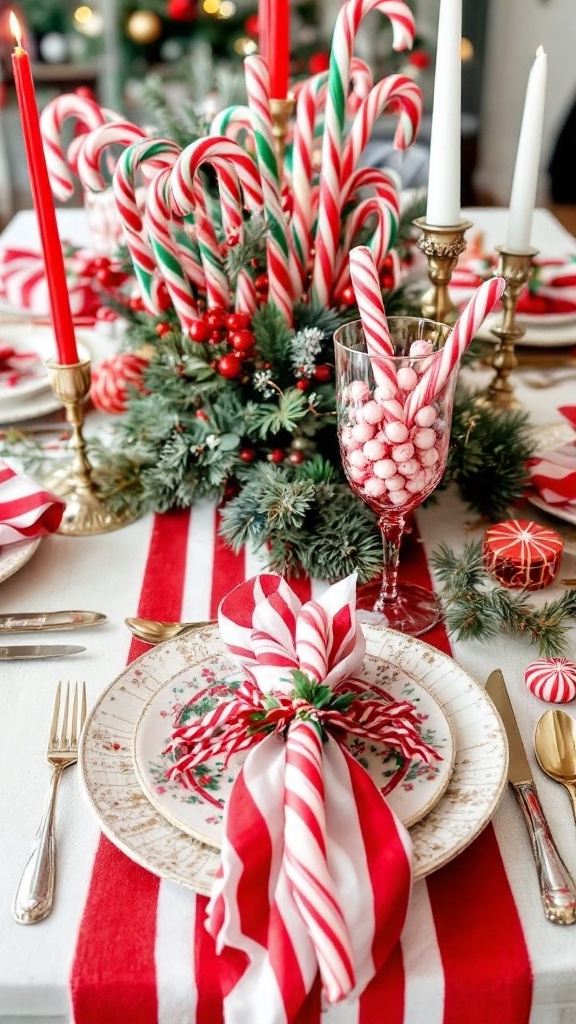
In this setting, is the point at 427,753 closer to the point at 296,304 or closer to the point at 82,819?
the point at 82,819

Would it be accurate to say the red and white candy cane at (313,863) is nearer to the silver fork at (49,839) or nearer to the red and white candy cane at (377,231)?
the silver fork at (49,839)

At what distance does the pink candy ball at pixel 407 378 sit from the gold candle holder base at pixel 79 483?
36cm

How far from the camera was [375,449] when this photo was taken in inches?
27.3

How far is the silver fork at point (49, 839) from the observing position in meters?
0.52

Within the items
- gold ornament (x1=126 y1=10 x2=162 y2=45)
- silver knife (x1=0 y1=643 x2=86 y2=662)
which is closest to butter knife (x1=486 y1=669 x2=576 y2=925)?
silver knife (x1=0 y1=643 x2=86 y2=662)

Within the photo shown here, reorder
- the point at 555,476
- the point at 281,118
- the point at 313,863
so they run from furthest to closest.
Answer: the point at 281,118
the point at 555,476
the point at 313,863

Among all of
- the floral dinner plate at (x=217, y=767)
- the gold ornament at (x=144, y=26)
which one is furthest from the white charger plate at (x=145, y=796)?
the gold ornament at (x=144, y=26)

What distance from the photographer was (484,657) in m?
0.73

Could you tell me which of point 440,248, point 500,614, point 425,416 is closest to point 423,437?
point 425,416

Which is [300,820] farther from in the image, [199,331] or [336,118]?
[336,118]

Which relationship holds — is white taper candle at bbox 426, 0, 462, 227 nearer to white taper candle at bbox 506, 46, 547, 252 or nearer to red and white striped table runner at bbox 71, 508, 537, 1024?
white taper candle at bbox 506, 46, 547, 252

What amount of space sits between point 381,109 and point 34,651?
2.14 ft

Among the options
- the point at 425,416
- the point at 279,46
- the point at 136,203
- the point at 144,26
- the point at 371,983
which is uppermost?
the point at 144,26

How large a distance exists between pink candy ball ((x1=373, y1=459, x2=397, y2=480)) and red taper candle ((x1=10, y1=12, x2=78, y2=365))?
0.36 metres
